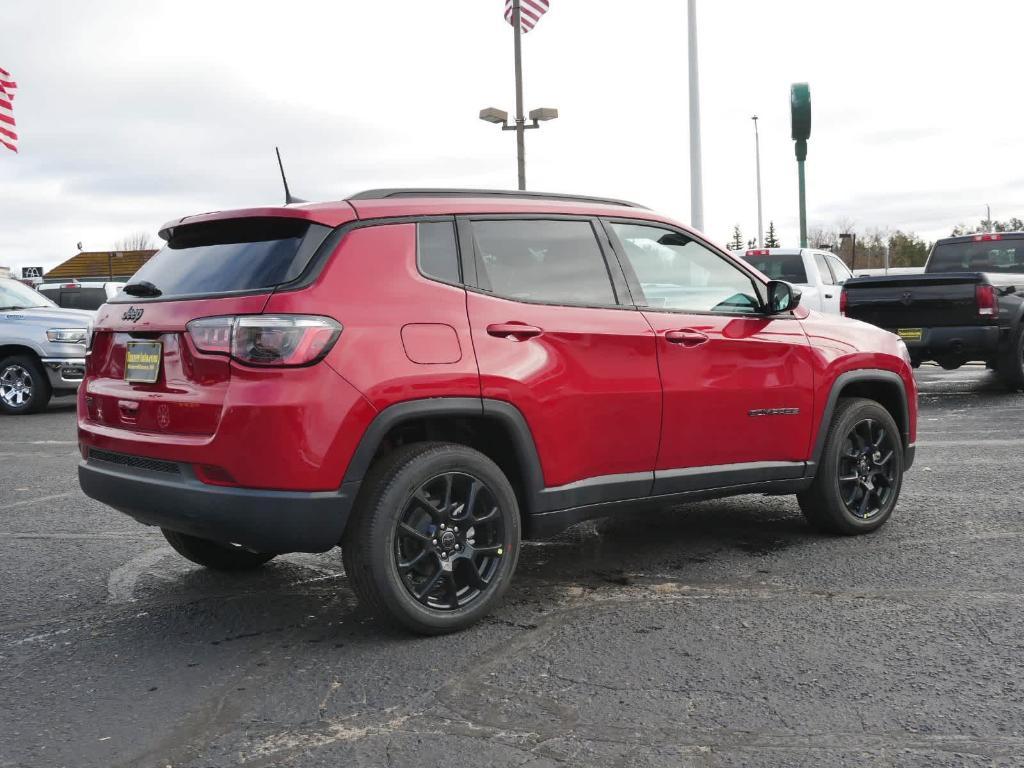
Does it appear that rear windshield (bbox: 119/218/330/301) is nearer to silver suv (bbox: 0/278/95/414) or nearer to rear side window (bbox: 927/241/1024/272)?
silver suv (bbox: 0/278/95/414)

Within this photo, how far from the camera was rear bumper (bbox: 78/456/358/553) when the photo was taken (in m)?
3.88

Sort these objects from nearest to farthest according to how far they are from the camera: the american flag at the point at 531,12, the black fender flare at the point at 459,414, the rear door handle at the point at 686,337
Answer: the black fender flare at the point at 459,414 → the rear door handle at the point at 686,337 → the american flag at the point at 531,12

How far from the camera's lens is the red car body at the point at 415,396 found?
12.8 feet

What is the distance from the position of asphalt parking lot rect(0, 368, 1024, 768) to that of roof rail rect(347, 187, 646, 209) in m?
1.71

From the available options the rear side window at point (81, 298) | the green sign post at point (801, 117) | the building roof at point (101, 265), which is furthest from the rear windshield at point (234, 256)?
the building roof at point (101, 265)

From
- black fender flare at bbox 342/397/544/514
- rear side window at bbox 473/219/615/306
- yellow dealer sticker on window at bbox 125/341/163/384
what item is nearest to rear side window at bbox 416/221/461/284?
rear side window at bbox 473/219/615/306

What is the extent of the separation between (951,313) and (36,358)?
36.2 feet

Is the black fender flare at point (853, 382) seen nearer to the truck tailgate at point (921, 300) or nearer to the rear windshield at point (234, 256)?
the rear windshield at point (234, 256)

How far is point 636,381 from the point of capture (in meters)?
4.76

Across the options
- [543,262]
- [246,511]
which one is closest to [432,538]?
[246,511]

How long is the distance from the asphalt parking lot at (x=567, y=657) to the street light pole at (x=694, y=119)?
15.9 m

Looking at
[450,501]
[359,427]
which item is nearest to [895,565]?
[450,501]

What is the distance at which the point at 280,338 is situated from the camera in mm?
3857

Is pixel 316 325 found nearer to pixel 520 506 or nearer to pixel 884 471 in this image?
pixel 520 506
